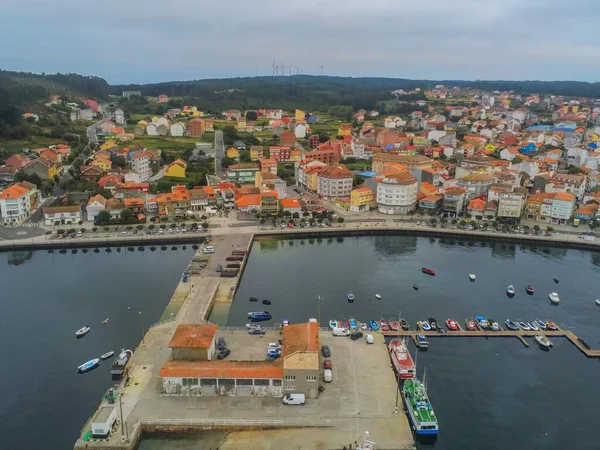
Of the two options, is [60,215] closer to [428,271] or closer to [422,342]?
[428,271]

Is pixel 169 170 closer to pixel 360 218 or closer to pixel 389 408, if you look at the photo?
pixel 360 218

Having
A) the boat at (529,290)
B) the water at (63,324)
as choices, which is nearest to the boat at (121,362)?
the water at (63,324)

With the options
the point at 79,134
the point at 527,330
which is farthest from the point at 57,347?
the point at 79,134

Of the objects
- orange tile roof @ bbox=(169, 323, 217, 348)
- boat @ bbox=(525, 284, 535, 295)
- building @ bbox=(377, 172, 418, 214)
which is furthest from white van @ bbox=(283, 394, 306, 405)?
building @ bbox=(377, 172, 418, 214)

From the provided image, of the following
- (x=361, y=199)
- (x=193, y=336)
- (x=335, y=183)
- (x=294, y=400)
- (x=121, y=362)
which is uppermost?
(x=193, y=336)

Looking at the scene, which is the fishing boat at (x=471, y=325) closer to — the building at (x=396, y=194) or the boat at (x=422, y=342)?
the boat at (x=422, y=342)

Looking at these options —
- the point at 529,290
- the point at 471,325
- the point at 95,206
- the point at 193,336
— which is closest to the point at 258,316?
the point at 193,336
